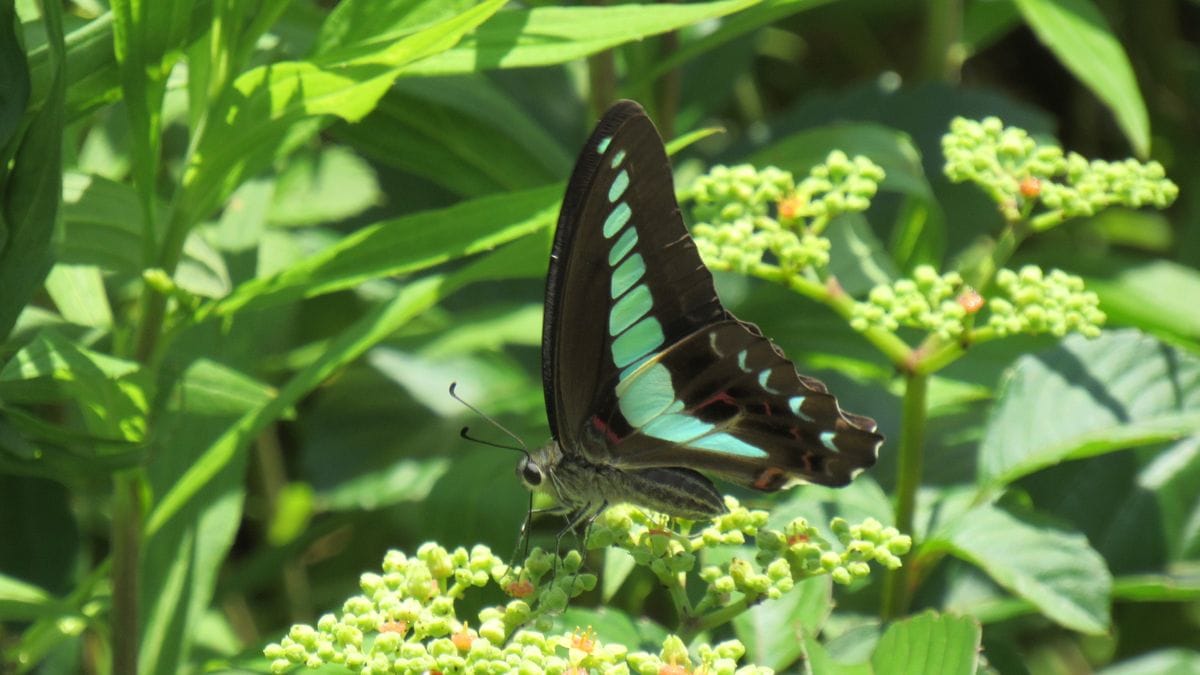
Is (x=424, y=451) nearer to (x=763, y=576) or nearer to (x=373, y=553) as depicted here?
(x=373, y=553)

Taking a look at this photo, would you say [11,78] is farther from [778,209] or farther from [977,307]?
[977,307]

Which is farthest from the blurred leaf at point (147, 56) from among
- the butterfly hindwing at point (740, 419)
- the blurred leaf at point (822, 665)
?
the blurred leaf at point (822, 665)

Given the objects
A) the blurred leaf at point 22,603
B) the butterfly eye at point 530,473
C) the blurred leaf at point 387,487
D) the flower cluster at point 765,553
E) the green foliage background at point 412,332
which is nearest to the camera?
the flower cluster at point 765,553

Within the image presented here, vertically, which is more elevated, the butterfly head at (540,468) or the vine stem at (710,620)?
the butterfly head at (540,468)

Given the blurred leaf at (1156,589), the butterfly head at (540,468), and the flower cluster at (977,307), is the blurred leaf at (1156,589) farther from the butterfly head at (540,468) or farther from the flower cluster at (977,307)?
the butterfly head at (540,468)

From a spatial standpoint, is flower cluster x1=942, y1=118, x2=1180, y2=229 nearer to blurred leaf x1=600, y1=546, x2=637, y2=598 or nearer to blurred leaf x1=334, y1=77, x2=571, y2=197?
blurred leaf x1=600, y1=546, x2=637, y2=598

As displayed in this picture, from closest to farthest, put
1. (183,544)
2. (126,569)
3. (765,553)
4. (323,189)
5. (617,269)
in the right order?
(765,553) < (617,269) < (126,569) < (183,544) < (323,189)

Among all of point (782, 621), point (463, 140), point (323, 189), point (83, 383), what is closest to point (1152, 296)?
point (782, 621)
